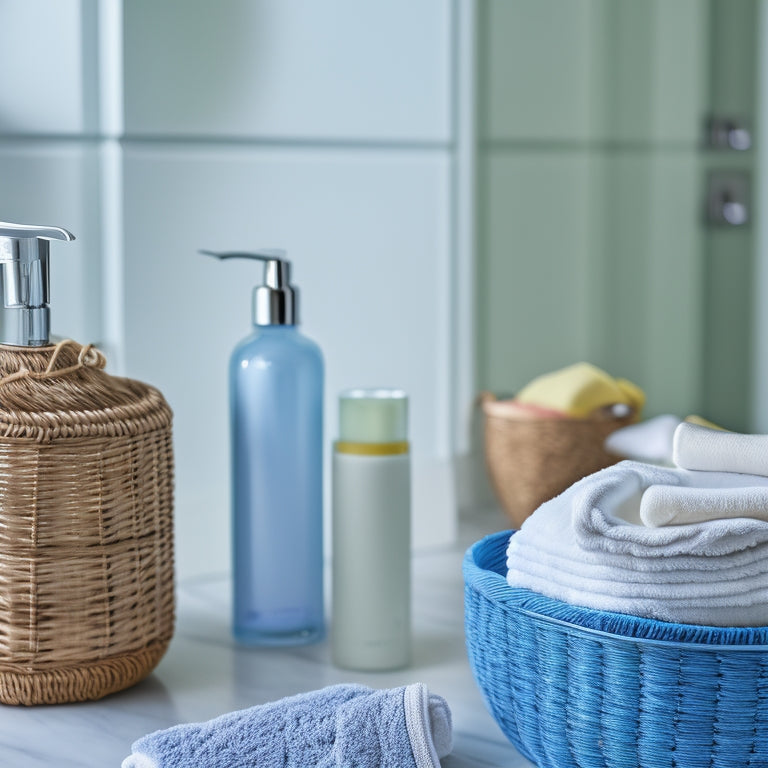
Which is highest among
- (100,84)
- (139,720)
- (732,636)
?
(100,84)

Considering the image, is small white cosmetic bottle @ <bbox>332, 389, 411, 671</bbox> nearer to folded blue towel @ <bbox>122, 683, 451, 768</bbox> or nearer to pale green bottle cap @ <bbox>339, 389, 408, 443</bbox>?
pale green bottle cap @ <bbox>339, 389, 408, 443</bbox>

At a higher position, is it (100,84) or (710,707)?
(100,84)

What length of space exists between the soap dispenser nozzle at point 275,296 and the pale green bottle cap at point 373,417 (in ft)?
0.27

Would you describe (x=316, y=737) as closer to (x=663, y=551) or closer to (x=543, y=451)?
(x=663, y=551)

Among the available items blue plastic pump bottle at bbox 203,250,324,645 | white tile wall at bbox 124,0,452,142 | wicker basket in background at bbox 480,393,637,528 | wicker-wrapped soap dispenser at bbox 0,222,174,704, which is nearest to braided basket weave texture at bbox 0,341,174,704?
wicker-wrapped soap dispenser at bbox 0,222,174,704

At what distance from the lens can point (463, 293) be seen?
1235mm

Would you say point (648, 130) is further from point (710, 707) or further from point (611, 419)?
point (710, 707)

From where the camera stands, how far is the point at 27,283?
738mm

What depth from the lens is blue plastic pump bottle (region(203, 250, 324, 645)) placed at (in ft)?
2.84

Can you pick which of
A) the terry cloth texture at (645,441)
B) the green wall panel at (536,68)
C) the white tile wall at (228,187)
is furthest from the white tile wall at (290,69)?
the terry cloth texture at (645,441)

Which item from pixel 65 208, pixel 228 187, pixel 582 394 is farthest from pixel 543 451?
pixel 65 208

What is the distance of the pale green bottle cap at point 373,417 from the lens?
32.7 inches

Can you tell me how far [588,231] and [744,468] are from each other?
81 centimetres

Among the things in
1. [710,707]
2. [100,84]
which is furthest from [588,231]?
[710,707]
